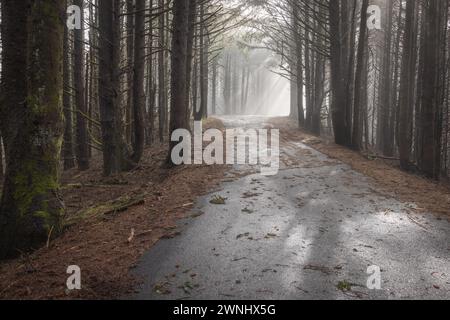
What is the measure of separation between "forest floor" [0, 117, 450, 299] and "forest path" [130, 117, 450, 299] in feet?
0.05

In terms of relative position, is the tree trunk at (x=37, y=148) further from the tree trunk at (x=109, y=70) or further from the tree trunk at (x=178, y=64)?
the tree trunk at (x=178, y=64)

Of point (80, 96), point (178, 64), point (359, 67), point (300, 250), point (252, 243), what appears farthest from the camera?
point (80, 96)

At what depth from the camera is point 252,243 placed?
188 inches

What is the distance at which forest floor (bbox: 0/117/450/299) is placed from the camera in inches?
146

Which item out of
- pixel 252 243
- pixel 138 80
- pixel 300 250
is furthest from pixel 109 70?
pixel 300 250

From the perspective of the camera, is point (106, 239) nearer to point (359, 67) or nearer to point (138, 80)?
point (138, 80)

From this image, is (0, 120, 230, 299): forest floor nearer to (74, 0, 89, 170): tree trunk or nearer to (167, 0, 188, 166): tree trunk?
(167, 0, 188, 166): tree trunk

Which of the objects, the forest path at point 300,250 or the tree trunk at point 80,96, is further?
the tree trunk at point 80,96

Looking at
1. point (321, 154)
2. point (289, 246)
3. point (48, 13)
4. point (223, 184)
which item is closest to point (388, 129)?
point (321, 154)

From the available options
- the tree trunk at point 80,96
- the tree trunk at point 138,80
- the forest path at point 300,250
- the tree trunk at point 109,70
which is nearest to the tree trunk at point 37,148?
the forest path at point 300,250

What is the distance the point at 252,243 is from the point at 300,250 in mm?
612

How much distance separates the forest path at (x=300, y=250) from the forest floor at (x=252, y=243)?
1 cm

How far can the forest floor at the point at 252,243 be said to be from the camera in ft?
12.1

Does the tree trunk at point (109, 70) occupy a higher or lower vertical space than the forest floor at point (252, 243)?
higher
